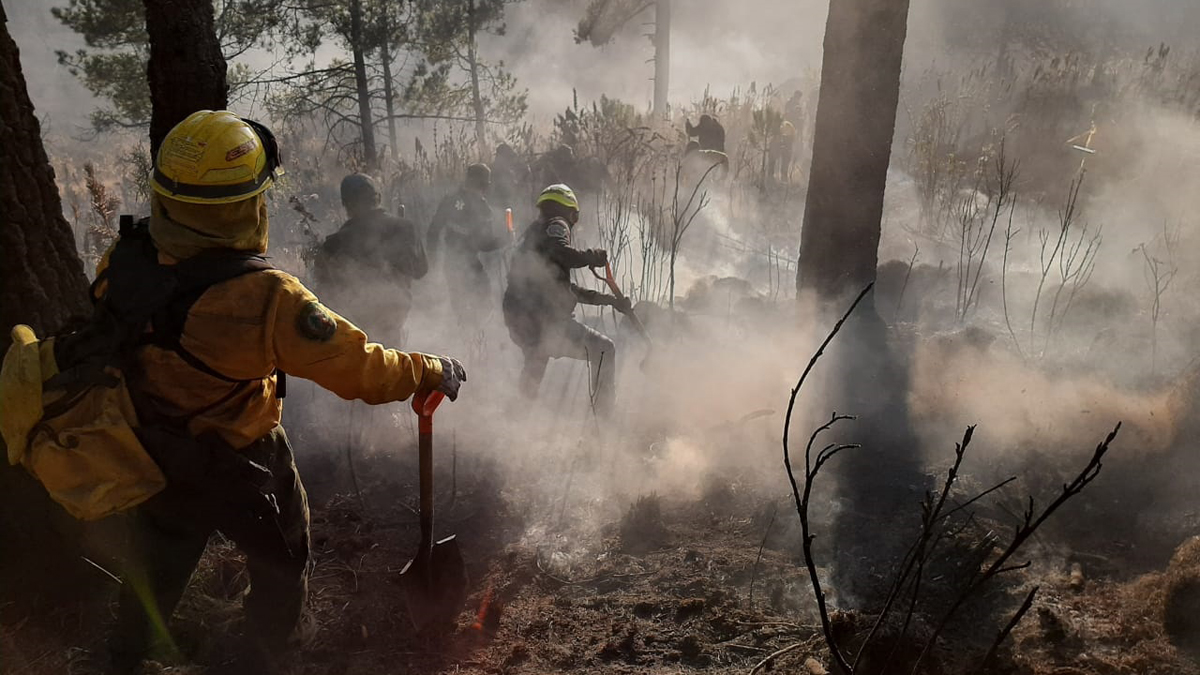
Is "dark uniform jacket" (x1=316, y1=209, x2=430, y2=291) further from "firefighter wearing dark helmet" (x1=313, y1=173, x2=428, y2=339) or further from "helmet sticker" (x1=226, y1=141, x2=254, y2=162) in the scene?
"helmet sticker" (x1=226, y1=141, x2=254, y2=162)

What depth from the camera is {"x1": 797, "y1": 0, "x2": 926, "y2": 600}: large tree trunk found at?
13.9ft

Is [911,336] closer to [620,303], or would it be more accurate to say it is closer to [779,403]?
[779,403]

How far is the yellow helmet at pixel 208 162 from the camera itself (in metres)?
2.15

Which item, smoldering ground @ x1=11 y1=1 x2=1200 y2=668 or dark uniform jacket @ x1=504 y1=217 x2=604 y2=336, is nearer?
smoldering ground @ x1=11 y1=1 x2=1200 y2=668

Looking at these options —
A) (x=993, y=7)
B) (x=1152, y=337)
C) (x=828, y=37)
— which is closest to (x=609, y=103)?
(x=828, y=37)

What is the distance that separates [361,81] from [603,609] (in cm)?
999

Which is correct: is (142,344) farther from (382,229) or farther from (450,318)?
(450,318)

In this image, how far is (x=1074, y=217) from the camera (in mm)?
7625

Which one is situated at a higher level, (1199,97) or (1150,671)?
(1199,97)

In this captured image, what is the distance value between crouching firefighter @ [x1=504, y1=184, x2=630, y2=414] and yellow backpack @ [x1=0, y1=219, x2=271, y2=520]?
10.1ft

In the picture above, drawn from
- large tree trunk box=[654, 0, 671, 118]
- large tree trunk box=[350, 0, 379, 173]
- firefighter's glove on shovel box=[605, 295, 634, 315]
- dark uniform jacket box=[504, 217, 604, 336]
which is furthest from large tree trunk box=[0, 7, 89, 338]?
large tree trunk box=[654, 0, 671, 118]

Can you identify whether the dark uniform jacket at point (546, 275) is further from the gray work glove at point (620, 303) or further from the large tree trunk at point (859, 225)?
the large tree trunk at point (859, 225)

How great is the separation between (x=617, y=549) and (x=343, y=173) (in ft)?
39.4

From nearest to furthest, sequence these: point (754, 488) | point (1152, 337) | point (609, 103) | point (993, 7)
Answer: point (754, 488)
point (1152, 337)
point (609, 103)
point (993, 7)
